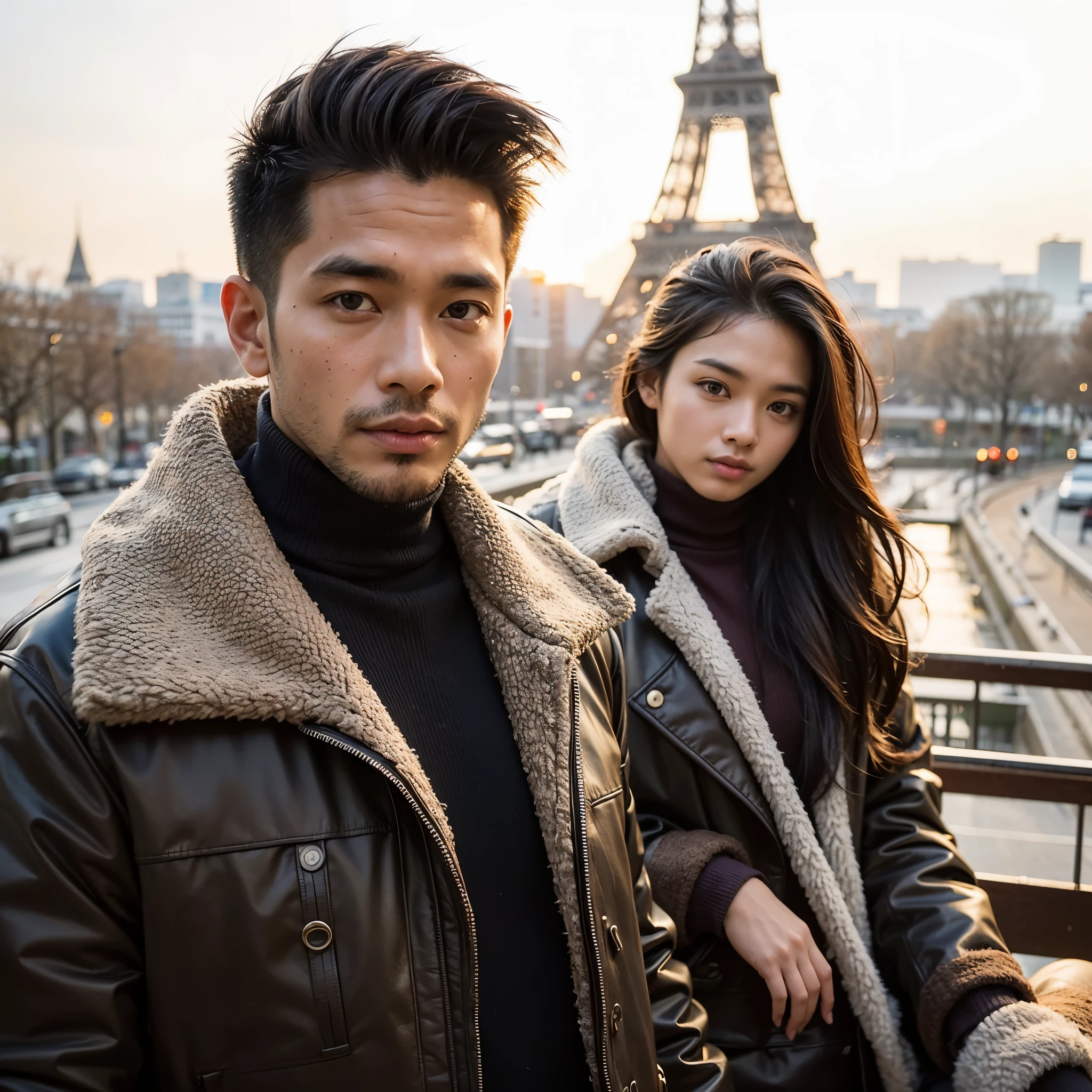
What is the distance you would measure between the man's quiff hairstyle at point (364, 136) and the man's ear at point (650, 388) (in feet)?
3.07

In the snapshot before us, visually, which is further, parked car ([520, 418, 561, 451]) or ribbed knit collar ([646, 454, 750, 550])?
parked car ([520, 418, 561, 451])

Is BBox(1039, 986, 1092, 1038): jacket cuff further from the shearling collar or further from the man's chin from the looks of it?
the man's chin

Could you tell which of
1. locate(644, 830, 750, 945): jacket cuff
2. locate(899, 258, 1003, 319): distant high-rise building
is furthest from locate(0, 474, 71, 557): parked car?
locate(899, 258, 1003, 319): distant high-rise building

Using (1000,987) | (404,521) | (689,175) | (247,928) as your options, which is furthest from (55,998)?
(689,175)

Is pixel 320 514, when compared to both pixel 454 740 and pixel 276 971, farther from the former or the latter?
pixel 276 971

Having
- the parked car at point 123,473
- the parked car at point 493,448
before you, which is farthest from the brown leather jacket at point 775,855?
the parked car at point 123,473

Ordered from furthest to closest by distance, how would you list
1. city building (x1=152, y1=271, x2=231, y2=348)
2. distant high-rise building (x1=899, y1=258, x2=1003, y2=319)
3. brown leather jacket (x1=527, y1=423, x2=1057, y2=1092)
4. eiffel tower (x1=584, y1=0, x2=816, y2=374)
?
distant high-rise building (x1=899, y1=258, x2=1003, y2=319)
city building (x1=152, y1=271, x2=231, y2=348)
eiffel tower (x1=584, y1=0, x2=816, y2=374)
brown leather jacket (x1=527, y1=423, x2=1057, y2=1092)

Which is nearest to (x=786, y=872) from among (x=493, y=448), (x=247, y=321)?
(x=247, y=321)

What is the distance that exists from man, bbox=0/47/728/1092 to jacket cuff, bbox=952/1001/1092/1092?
1.46 ft

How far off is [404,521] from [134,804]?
47 cm

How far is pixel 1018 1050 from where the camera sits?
149 cm

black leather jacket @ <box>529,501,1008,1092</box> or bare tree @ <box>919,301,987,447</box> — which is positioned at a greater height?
bare tree @ <box>919,301,987,447</box>

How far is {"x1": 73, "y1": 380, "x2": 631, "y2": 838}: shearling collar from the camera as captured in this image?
999 mm

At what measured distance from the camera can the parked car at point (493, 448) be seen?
24969mm
